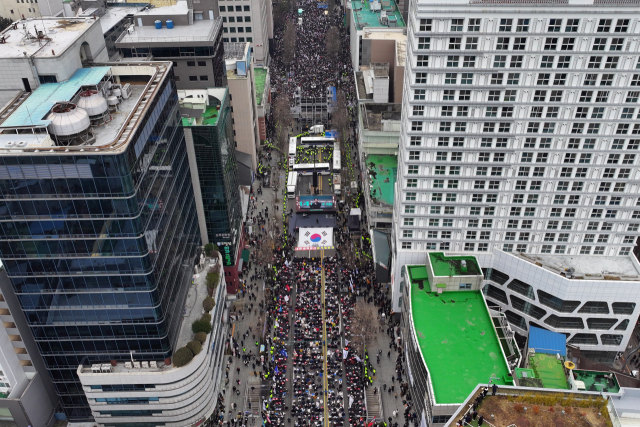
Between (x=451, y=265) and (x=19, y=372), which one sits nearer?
(x=19, y=372)

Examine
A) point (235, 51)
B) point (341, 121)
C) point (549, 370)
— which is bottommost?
point (341, 121)

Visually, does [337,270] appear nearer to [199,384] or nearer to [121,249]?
[199,384]

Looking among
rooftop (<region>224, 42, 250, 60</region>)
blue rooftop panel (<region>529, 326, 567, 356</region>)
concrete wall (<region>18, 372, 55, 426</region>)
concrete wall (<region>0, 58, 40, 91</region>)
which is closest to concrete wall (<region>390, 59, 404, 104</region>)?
rooftop (<region>224, 42, 250, 60</region>)

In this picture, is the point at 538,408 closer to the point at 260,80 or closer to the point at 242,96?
the point at 242,96

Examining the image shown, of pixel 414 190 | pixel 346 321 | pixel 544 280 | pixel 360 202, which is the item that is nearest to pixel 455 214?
pixel 414 190

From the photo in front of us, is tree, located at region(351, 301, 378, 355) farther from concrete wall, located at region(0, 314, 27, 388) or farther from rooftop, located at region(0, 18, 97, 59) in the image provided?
rooftop, located at region(0, 18, 97, 59)

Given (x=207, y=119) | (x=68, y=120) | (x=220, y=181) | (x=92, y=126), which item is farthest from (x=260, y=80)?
(x=68, y=120)
